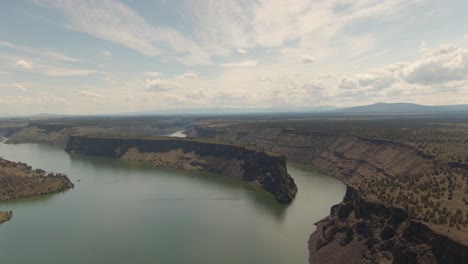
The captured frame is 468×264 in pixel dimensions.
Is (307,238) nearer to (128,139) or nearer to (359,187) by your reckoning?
(359,187)

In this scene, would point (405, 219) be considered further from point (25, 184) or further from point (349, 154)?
point (25, 184)

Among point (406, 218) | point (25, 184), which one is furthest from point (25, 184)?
point (406, 218)

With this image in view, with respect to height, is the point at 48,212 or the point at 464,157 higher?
the point at 464,157

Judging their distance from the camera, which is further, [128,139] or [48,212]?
[128,139]

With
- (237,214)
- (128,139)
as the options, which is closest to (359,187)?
(237,214)

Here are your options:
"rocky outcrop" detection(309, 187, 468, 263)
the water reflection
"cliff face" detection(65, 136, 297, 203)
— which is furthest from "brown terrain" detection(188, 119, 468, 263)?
"cliff face" detection(65, 136, 297, 203)

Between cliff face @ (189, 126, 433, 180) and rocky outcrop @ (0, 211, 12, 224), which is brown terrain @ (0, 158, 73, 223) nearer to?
rocky outcrop @ (0, 211, 12, 224)
